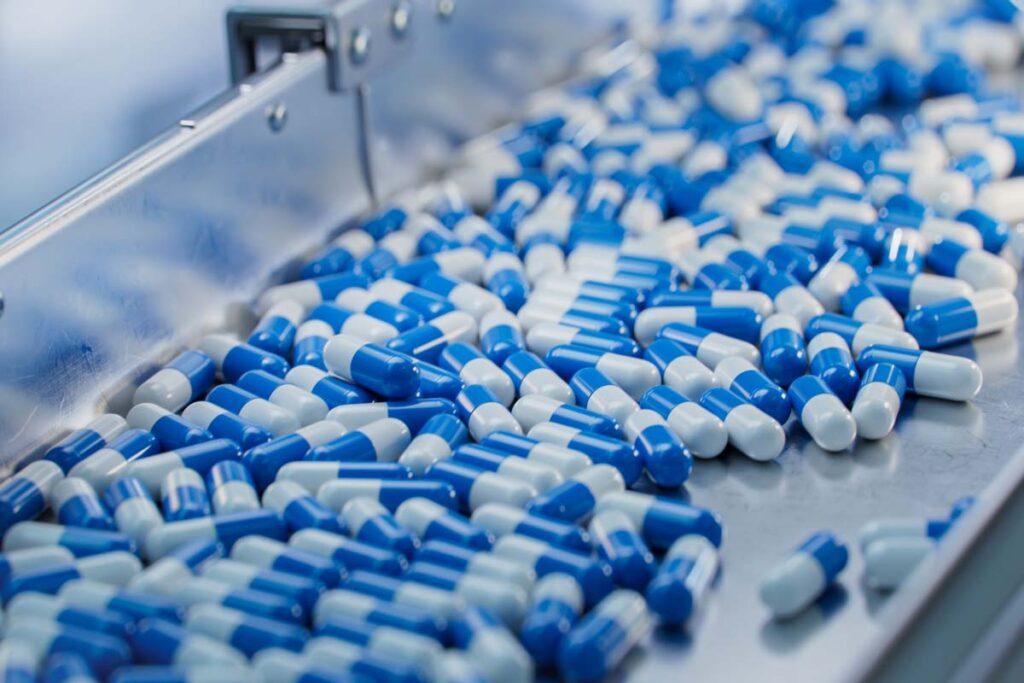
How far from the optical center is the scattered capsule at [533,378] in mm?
1742

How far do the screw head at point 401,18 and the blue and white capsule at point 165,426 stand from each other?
35.0 inches

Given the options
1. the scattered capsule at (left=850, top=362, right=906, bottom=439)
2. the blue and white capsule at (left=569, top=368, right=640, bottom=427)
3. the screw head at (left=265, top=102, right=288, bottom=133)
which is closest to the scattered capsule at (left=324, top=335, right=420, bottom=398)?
the blue and white capsule at (left=569, top=368, right=640, bottom=427)

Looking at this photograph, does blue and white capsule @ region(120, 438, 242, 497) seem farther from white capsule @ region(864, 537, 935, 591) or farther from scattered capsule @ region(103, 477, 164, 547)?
white capsule @ region(864, 537, 935, 591)

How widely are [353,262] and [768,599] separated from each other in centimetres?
105

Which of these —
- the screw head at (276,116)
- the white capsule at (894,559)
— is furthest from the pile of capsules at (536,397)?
the screw head at (276,116)

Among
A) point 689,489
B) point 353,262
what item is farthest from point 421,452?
point 353,262

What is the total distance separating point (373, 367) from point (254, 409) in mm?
163

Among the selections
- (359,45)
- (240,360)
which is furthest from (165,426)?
(359,45)

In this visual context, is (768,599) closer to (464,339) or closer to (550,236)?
(464,339)

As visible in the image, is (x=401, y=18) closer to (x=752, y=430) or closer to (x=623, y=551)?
(x=752, y=430)

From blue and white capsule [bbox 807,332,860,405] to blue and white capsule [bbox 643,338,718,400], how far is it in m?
0.14

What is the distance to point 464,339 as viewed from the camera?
1914mm

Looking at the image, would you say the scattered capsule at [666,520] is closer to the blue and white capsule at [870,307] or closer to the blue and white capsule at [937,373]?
the blue and white capsule at [937,373]

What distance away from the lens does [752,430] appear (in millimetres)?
1597
